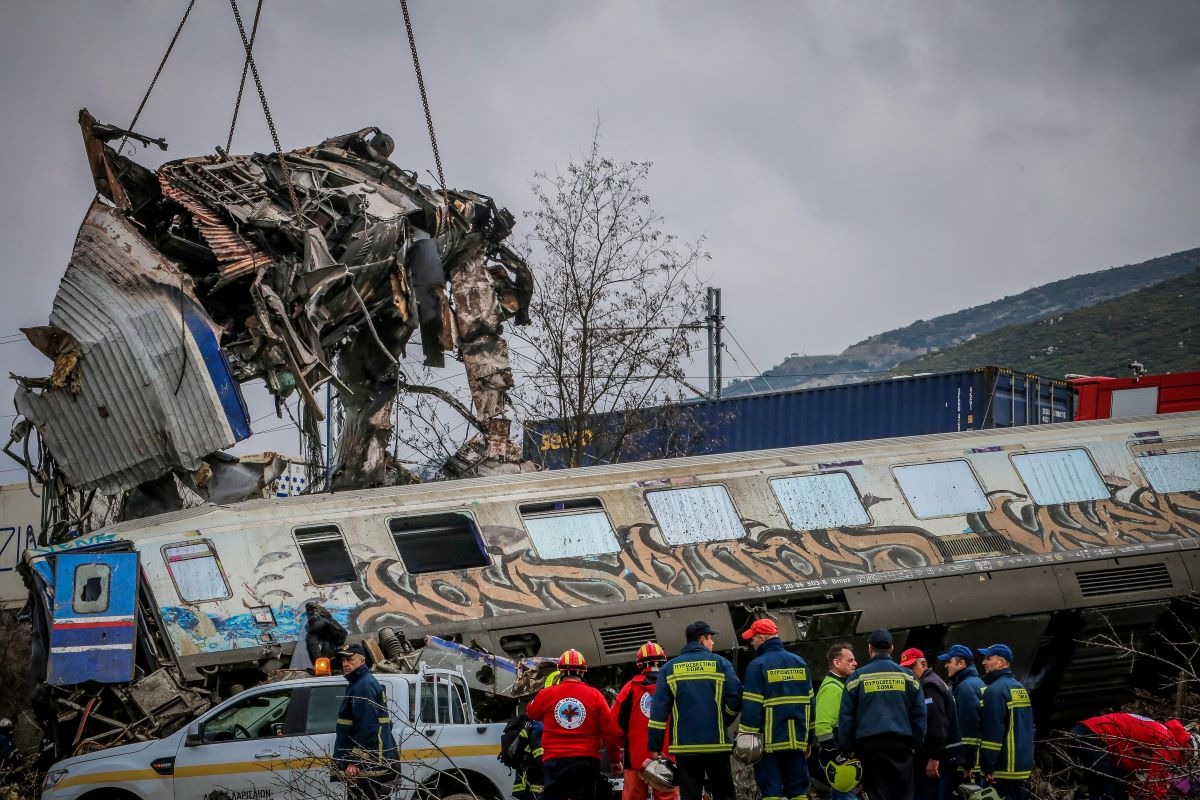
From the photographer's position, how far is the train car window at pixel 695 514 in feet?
48.6

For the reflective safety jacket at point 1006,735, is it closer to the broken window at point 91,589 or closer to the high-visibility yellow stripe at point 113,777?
the high-visibility yellow stripe at point 113,777

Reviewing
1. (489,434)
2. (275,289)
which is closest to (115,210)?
(275,289)

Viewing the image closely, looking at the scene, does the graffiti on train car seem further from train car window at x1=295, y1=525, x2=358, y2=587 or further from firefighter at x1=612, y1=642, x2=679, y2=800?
firefighter at x1=612, y1=642, x2=679, y2=800

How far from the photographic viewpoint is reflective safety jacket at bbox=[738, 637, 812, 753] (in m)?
9.58

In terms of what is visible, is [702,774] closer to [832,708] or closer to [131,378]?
[832,708]

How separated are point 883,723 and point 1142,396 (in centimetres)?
1949

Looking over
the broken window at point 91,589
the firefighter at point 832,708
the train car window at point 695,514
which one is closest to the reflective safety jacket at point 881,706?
the firefighter at point 832,708

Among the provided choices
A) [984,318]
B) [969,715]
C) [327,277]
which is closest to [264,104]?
[327,277]

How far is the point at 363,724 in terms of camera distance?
9930 millimetres

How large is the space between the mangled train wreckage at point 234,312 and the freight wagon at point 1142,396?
14.9 meters

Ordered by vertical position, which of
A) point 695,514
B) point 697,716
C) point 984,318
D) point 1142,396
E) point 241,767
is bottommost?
point 241,767

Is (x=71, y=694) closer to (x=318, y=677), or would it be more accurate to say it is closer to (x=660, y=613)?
(x=318, y=677)

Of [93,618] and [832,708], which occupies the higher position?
[93,618]

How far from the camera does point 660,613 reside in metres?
14.2
